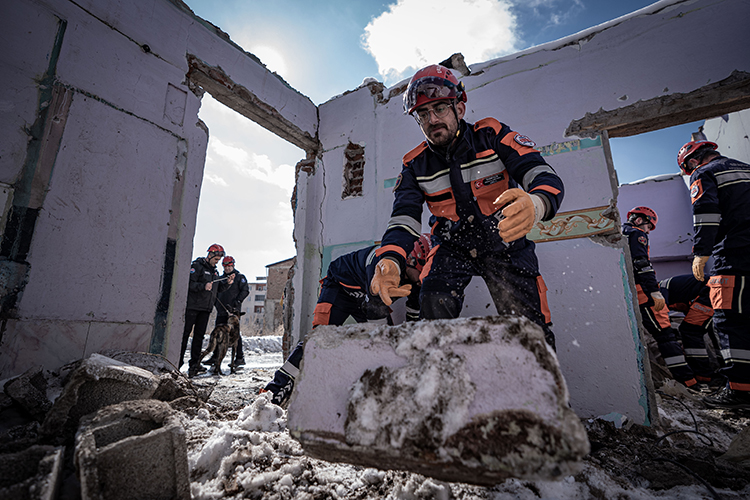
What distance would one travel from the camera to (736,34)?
8.20 ft

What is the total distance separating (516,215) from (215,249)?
16.8 ft

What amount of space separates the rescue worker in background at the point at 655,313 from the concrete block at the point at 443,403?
350 cm

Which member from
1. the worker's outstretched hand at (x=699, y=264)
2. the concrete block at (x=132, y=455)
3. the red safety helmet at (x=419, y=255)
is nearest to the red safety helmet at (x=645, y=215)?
the worker's outstretched hand at (x=699, y=264)

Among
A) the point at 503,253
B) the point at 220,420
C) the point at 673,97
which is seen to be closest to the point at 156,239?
the point at 220,420

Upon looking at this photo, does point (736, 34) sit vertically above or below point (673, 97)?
above

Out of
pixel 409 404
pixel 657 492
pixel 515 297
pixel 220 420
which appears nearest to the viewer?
pixel 409 404

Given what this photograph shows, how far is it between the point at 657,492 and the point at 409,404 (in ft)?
4.03

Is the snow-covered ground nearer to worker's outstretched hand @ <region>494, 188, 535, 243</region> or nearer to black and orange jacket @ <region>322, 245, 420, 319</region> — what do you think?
worker's outstretched hand @ <region>494, 188, 535, 243</region>

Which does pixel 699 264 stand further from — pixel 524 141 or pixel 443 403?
pixel 443 403

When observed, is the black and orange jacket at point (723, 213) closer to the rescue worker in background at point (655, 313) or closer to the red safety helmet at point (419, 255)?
the rescue worker in background at point (655, 313)

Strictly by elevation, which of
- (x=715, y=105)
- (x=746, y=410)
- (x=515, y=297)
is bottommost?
(x=746, y=410)

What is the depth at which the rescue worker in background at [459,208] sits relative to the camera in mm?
1748

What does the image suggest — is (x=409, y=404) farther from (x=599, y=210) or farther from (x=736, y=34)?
(x=736, y=34)

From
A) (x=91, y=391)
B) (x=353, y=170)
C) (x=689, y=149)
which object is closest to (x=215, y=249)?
(x=353, y=170)
